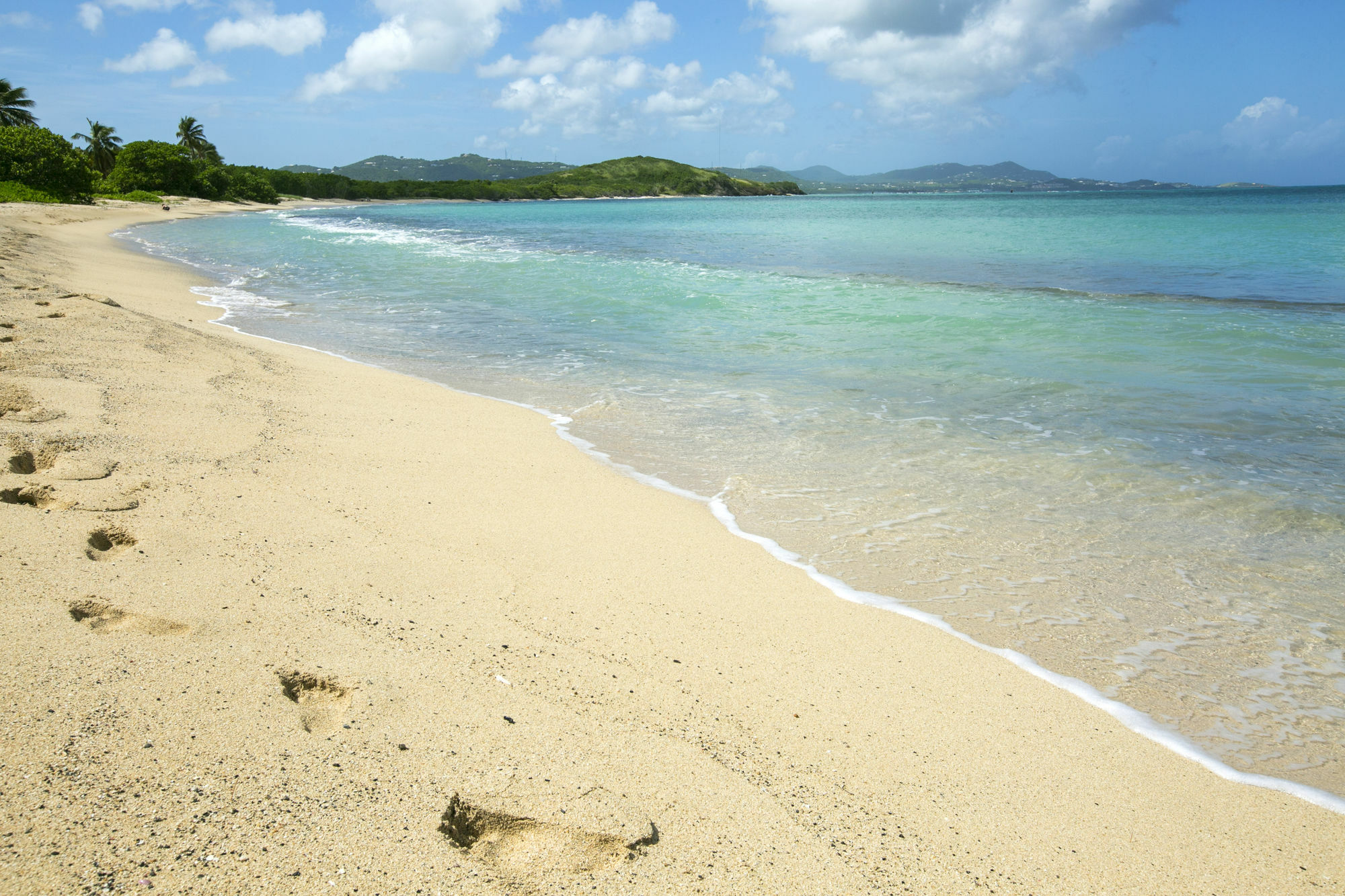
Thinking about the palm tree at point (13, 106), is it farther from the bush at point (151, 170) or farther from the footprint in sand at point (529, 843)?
the footprint in sand at point (529, 843)

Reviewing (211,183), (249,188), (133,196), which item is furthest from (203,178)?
(133,196)

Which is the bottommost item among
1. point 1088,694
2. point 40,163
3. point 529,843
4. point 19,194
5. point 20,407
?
point 1088,694

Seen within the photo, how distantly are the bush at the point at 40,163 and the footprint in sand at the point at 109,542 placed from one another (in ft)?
167

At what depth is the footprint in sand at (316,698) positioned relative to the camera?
2287 millimetres

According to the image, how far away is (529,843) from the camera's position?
197 centimetres

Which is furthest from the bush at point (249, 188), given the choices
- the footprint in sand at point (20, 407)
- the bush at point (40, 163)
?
the footprint in sand at point (20, 407)

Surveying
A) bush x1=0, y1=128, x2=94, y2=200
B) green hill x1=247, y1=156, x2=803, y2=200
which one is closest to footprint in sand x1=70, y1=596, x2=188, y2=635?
bush x1=0, y1=128, x2=94, y2=200

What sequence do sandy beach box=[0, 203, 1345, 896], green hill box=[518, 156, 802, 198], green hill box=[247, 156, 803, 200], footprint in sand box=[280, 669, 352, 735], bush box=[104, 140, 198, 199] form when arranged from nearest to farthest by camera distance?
sandy beach box=[0, 203, 1345, 896] < footprint in sand box=[280, 669, 352, 735] < bush box=[104, 140, 198, 199] < green hill box=[247, 156, 803, 200] < green hill box=[518, 156, 802, 198]

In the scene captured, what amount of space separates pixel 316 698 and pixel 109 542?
1575 millimetres

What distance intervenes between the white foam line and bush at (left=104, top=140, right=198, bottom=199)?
266 ft

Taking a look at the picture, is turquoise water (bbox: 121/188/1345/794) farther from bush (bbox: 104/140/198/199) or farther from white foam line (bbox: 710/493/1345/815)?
bush (bbox: 104/140/198/199)

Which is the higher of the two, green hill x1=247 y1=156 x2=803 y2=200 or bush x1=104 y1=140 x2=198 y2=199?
green hill x1=247 y1=156 x2=803 y2=200

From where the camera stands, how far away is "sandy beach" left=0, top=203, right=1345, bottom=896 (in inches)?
73.9

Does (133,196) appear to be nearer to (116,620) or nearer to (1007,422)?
(1007,422)
